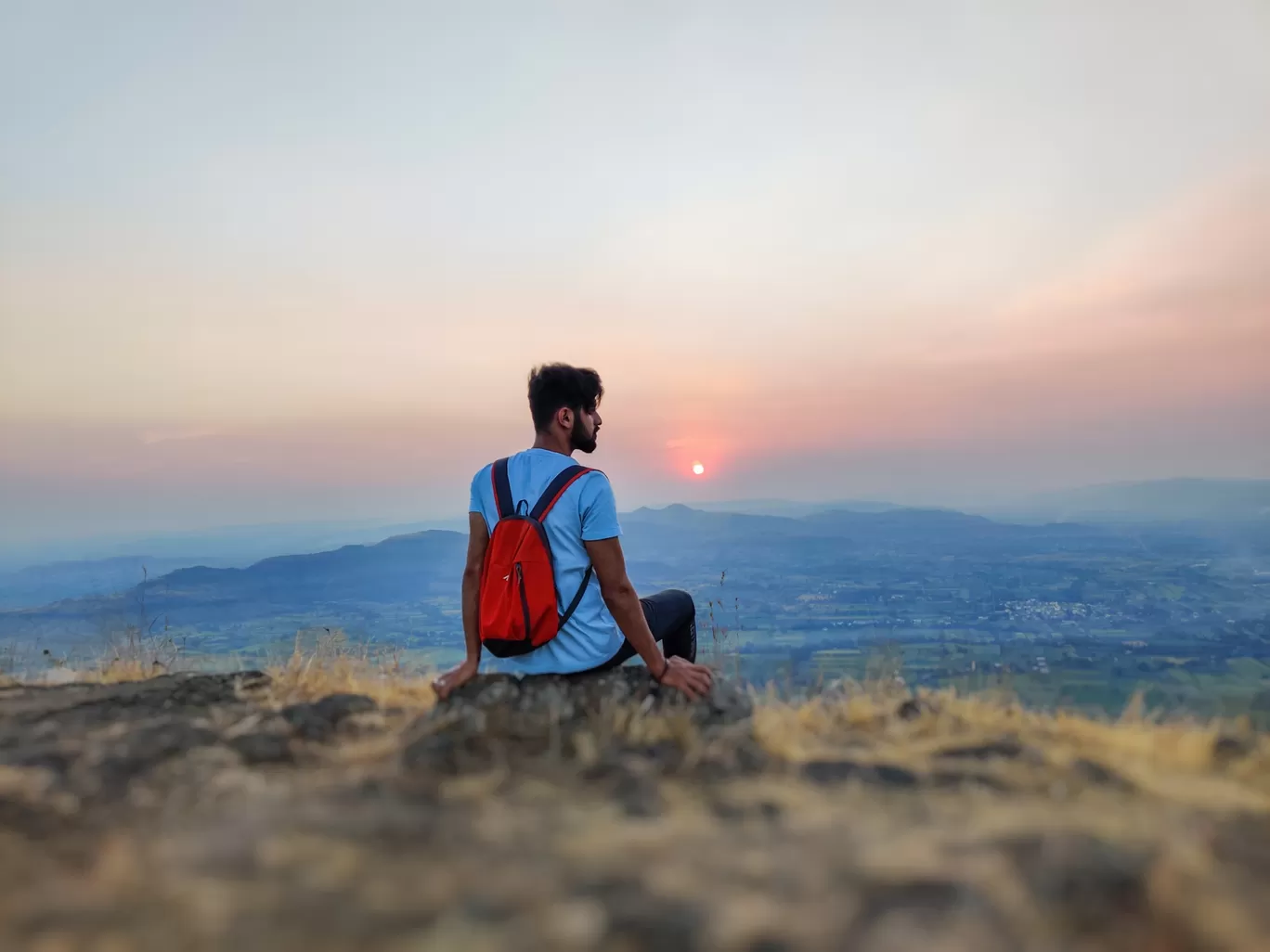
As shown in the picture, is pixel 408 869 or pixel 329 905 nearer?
pixel 329 905

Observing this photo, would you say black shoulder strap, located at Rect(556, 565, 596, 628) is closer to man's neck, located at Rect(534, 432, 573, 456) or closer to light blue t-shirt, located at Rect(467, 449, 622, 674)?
light blue t-shirt, located at Rect(467, 449, 622, 674)

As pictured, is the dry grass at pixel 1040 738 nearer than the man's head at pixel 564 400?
Yes

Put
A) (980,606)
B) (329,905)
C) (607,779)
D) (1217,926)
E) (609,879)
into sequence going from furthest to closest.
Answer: (980,606) < (607,779) < (609,879) < (329,905) < (1217,926)

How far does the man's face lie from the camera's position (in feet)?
15.2

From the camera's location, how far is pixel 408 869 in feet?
8.07

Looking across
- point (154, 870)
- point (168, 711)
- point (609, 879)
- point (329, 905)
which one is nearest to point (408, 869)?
point (329, 905)

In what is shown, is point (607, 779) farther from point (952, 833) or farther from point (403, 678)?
point (403, 678)

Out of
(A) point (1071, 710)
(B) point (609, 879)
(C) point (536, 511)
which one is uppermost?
(C) point (536, 511)

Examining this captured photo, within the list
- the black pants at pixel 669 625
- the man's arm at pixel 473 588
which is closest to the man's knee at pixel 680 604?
the black pants at pixel 669 625

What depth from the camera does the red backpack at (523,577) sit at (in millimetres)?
4238

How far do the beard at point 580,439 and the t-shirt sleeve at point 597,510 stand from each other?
41 cm

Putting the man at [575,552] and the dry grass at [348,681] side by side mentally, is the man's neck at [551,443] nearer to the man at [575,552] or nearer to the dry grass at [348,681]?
the man at [575,552]

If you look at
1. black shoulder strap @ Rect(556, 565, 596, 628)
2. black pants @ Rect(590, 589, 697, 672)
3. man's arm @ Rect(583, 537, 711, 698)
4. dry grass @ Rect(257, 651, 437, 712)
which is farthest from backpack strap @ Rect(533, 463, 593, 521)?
dry grass @ Rect(257, 651, 437, 712)

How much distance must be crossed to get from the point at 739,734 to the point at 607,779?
87cm
